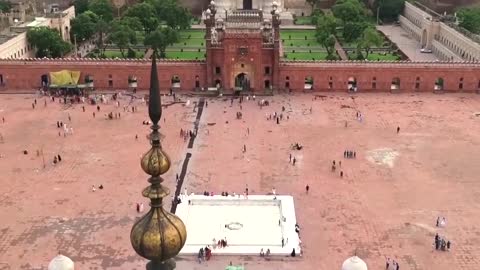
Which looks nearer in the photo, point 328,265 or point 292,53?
point 328,265

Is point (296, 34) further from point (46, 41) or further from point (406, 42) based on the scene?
point (46, 41)

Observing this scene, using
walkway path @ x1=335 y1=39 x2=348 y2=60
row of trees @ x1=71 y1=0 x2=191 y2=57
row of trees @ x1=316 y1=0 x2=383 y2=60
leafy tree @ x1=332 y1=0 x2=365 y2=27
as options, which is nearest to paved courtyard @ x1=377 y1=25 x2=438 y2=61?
→ row of trees @ x1=316 y1=0 x2=383 y2=60

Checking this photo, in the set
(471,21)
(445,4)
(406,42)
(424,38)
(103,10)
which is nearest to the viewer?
(471,21)

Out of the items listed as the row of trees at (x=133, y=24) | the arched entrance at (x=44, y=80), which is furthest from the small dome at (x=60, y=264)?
the row of trees at (x=133, y=24)

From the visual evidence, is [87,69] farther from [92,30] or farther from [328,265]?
[328,265]

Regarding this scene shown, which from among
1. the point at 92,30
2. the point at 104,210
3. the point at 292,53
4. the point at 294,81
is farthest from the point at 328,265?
the point at 92,30

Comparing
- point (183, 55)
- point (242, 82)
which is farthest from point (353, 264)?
point (183, 55)
